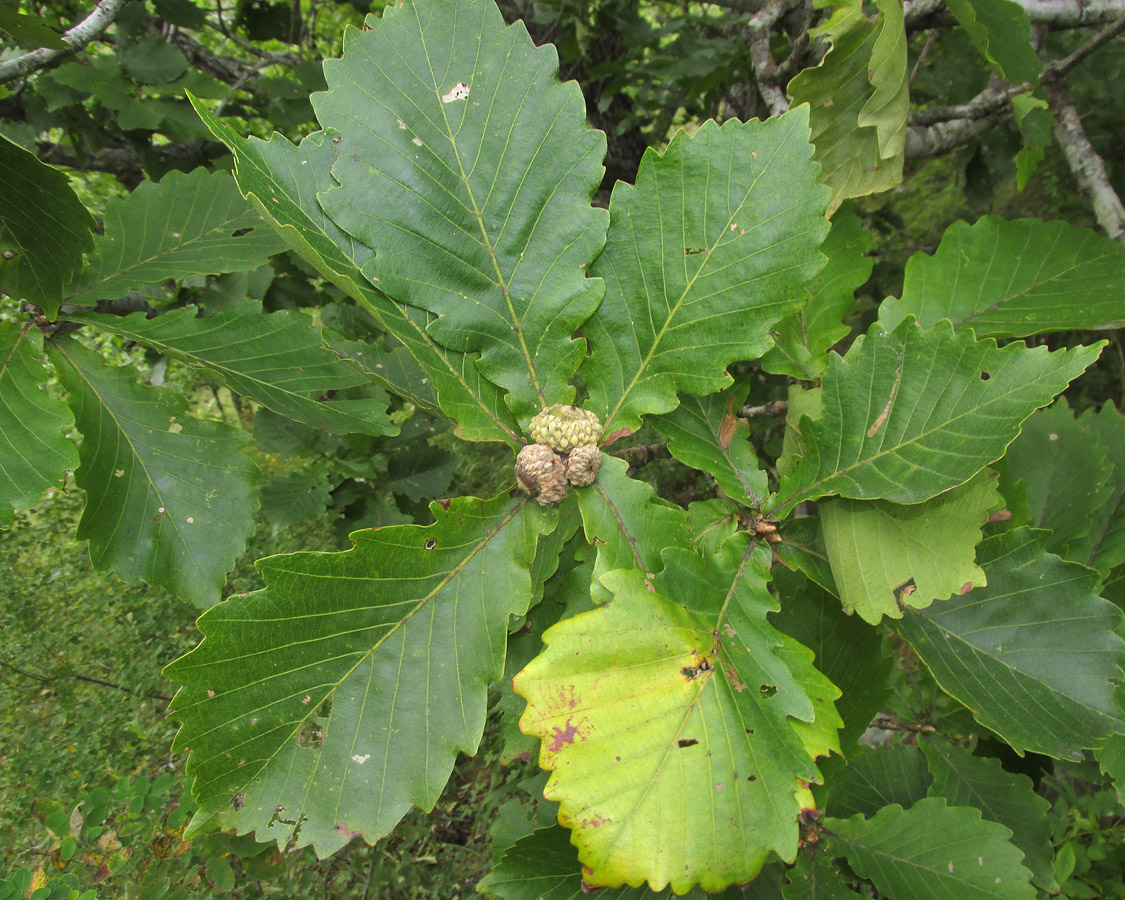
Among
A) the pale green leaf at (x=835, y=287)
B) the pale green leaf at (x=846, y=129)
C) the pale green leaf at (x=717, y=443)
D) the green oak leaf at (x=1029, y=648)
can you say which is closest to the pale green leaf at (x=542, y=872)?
the green oak leaf at (x=1029, y=648)

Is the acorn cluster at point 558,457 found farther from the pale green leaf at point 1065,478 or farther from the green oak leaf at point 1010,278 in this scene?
the pale green leaf at point 1065,478

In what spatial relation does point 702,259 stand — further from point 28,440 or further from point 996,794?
point 996,794

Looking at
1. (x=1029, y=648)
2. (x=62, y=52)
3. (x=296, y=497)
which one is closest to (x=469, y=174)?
(x=62, y=52)

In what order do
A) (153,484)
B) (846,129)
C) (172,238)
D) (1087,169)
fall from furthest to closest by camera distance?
(1087,169) → (172,238) → (153,484) → (846,129)

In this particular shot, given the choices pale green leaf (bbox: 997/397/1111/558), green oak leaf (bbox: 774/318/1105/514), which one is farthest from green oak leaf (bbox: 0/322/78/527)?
pale green leaf (bbox: 997/397/1111/558)

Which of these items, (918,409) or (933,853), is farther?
(933,853)

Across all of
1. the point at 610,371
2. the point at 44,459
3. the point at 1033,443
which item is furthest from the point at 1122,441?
the point at 44,459

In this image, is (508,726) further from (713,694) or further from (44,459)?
(44,459)
